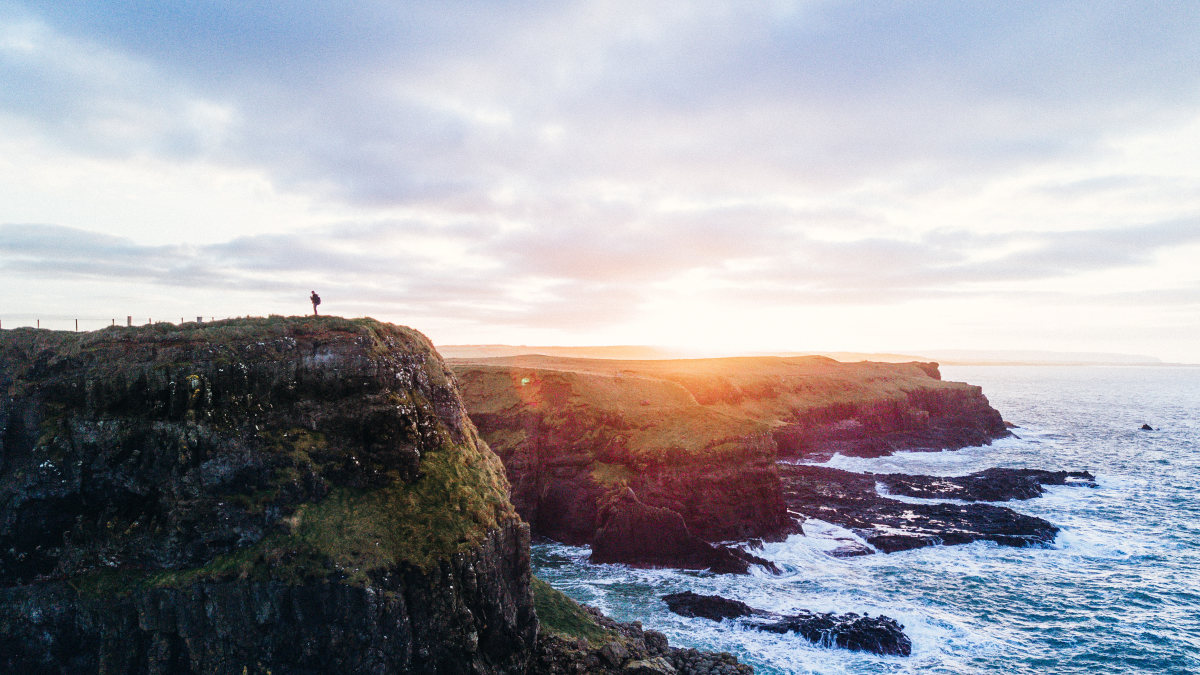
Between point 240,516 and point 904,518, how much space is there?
5477 centimetres

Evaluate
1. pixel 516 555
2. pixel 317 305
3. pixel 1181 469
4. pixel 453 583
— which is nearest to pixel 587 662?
pixel 516 555

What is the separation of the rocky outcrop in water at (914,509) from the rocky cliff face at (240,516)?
37176 millimetres

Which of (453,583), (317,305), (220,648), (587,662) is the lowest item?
(587,662)

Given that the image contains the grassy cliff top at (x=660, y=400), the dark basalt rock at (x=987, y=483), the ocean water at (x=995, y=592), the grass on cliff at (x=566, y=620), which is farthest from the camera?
the dark basalt rock at (x=987, y=483)

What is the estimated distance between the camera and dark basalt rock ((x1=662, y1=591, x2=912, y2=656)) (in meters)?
32.4

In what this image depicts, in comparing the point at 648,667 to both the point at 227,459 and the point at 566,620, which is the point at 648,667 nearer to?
the point at 566,620

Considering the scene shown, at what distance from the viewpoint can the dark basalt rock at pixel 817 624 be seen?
1277 inches

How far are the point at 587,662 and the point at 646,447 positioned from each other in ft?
94.3

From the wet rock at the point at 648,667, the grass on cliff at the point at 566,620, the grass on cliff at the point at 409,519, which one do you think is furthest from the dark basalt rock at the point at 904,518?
the grass on cliff at the point at 409,519

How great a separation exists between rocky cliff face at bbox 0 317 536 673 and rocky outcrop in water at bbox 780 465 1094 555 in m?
37.2

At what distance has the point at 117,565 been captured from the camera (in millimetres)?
21000

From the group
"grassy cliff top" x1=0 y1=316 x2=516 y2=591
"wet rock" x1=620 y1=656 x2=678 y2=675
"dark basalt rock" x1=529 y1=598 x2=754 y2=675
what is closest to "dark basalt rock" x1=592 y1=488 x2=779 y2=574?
"dark basalt rock" x1=529 y1=598 x2=754 y2=675

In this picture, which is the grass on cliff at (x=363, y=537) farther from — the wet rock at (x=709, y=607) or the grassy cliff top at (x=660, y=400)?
the grassy cliff top at (x=660, y=400)

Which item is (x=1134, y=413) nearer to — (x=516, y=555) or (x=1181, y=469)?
(x=1181, y=469)
